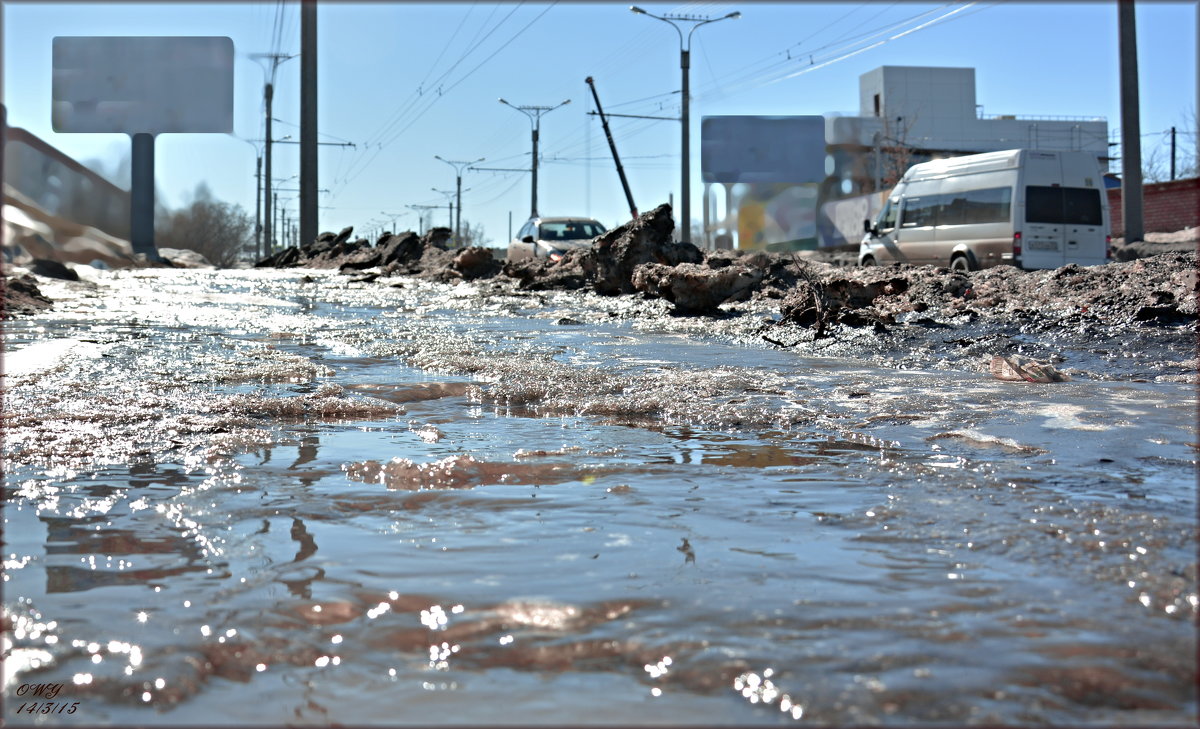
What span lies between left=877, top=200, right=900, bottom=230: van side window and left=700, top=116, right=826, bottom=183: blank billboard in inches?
943

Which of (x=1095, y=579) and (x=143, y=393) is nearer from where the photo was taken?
(x=1095, y=579)

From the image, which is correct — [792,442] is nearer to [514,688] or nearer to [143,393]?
[514,688]

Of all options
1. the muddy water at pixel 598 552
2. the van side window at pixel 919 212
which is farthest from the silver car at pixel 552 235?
the muddy water at pixel 598 552

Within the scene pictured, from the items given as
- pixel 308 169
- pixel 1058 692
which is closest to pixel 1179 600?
pixel 1058 692

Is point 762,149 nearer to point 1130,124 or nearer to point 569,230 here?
point 569,230

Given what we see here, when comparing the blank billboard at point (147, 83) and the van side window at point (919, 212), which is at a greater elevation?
the blank billboard at point (147, 83)

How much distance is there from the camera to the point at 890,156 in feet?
205

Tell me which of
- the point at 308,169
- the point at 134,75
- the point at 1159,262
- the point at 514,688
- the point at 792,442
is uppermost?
the point at 134,75

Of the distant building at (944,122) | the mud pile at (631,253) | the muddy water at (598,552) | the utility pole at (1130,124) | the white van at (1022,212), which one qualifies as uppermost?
the distant building at (944,122)

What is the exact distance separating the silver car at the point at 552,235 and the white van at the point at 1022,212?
26.3 ft

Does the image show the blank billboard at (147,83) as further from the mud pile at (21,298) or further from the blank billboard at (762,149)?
the mud pile at (21,298)

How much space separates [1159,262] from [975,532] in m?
9.96

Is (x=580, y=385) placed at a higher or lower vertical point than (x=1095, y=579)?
higher

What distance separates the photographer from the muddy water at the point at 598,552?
6.25 feet
